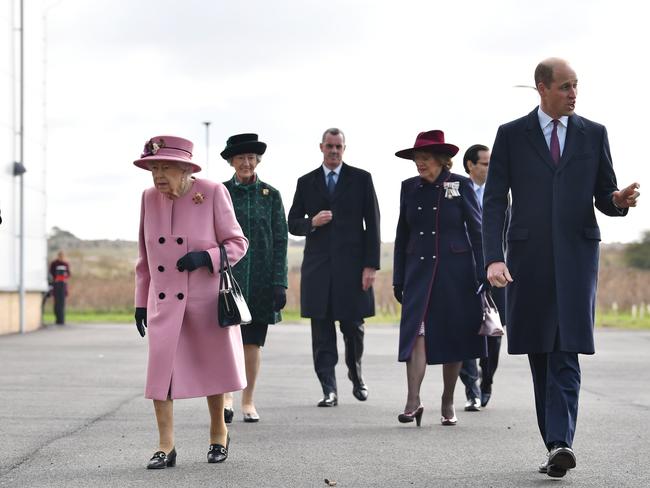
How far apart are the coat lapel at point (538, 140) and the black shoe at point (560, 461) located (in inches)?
60.6

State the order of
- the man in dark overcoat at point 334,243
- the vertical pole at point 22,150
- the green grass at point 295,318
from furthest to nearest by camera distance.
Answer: the green grass at point 295,318 → the vertical pole at point 22,150 → the man in dark overcoat at point 334,243

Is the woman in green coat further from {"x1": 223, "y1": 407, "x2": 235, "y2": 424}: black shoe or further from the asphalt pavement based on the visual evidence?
the asphalt pavement

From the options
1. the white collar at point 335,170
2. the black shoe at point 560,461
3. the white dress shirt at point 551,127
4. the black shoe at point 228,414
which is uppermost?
the white collar at point 335,170

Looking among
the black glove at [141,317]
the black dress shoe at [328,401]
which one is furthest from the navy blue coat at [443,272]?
the black glove at [141,317]

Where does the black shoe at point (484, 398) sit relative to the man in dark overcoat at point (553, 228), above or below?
below

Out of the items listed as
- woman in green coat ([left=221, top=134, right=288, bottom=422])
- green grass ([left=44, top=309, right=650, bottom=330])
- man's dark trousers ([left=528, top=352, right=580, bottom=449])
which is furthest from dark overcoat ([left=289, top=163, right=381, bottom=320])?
green grass ([left=44, top=309, right=650, bottom=330])

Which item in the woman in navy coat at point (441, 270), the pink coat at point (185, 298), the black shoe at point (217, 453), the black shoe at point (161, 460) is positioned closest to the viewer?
the black shoe at point (161, 460)

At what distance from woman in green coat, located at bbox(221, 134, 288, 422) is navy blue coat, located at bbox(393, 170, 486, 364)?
1062 mm

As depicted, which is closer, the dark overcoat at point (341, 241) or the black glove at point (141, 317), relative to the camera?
the black glove at point (141, 317)

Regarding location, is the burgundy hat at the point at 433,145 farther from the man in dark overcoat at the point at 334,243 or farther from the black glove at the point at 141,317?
the black glove at the point at 141,317

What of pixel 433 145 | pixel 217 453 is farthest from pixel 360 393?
pixel 217 453

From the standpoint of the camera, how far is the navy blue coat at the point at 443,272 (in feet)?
33.2

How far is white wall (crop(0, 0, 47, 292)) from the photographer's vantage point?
27484mm

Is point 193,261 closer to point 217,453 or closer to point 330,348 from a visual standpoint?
point 217,453
